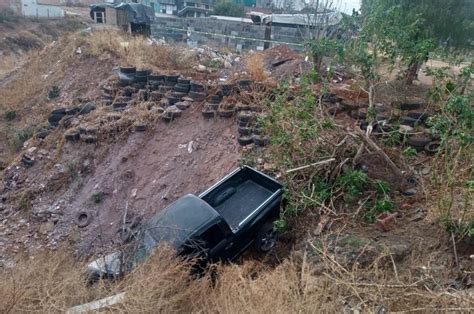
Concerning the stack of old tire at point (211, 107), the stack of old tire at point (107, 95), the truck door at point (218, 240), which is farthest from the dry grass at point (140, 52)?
the truck door at point (218, 240)

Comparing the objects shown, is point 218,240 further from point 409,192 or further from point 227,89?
point 227,89

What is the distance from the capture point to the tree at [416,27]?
5.28 meters

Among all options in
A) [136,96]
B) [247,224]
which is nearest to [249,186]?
[247,224]

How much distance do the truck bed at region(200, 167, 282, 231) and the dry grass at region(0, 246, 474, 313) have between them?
1010 mm

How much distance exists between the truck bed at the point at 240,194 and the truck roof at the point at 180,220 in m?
0.40

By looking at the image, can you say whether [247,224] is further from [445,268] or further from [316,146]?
[445,268]

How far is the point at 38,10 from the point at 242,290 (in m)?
33.0

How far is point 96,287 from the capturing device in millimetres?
3607

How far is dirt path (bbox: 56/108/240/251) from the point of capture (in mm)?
5855

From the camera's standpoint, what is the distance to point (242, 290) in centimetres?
316

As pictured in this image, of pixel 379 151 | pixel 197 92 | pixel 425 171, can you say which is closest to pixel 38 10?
pixel 197 92

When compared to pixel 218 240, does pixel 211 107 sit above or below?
above

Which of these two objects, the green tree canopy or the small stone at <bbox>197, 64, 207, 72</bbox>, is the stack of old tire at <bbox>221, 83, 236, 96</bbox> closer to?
the small stone at <bbox>197, 64, 207, 72</bbox>

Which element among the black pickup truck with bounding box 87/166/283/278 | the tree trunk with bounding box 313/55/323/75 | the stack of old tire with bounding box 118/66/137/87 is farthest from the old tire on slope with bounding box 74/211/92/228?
the tree trunk with bounding box 313/55/323/75
